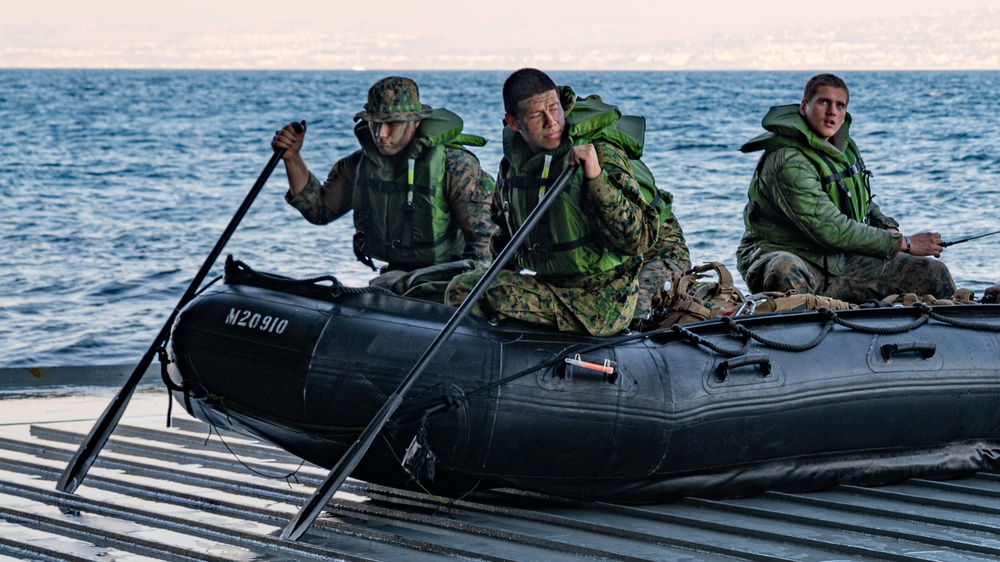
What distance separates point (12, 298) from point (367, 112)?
687 centimetres

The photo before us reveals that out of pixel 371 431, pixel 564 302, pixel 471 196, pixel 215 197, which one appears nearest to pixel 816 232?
pixel 471 196

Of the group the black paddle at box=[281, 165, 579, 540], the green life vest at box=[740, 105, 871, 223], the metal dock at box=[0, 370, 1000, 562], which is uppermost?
the green life vest at box=[740, 105, 871, 223]

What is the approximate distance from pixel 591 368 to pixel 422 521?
2.32 feet

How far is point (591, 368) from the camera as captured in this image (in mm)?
3947

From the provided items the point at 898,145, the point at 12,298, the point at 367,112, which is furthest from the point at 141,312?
the point at 898,145

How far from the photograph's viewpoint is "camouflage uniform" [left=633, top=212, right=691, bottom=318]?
17.3 feet

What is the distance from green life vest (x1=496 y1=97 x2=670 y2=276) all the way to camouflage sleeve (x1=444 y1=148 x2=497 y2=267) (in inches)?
41.4

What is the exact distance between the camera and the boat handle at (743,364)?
4141 mm

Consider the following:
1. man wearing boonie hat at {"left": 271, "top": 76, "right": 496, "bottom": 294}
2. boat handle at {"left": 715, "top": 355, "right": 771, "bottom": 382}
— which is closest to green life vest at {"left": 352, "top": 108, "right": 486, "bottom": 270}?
man wearing boonie hat at {"left": 271, "top": 76, "right": 496, "bottom": 294}

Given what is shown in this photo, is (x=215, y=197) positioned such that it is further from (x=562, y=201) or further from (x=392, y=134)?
(x=562, y=201)

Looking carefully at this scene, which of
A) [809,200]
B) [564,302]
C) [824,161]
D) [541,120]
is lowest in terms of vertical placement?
[564,302]

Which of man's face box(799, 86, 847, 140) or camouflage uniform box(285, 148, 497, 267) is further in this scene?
camouflage uniform box(285, 148, 497, 267)

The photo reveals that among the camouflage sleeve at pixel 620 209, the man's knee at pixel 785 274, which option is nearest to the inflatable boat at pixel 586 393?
the camouflage sleeve at pixel 620 209

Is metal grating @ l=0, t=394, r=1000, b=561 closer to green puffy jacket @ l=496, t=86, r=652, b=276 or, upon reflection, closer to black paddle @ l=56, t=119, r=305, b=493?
black paddle @ l=56, t=119, r=305, b=493
